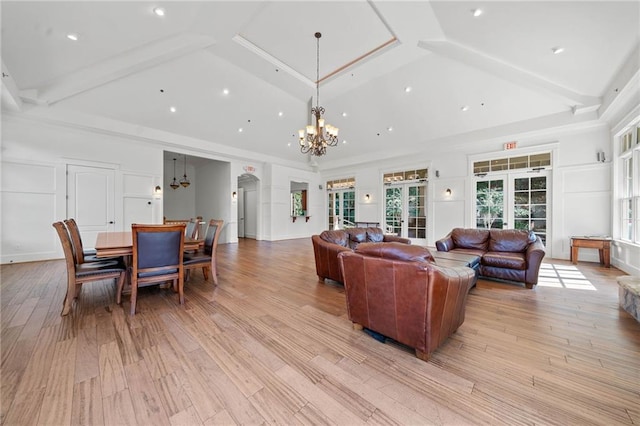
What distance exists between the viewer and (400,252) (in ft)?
6.21

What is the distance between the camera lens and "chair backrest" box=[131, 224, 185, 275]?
260 centimetres

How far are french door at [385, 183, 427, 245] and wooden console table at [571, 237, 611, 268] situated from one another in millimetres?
3417

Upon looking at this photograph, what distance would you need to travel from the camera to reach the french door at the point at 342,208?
10.1 meters

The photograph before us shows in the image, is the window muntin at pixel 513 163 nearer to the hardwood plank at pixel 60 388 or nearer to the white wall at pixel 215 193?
the white wall at pixel 215 193

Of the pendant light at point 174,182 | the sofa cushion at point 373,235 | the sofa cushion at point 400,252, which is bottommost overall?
the sofa cushion at point 373,235

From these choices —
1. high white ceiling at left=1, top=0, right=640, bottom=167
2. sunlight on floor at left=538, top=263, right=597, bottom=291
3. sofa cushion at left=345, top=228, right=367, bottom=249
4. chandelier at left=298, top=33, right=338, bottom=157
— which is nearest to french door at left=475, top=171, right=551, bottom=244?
high white ceiling at left=1, top=0, right=640, bottom=167

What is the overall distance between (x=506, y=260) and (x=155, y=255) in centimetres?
498

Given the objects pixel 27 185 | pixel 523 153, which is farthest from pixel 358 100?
pixel 27 185

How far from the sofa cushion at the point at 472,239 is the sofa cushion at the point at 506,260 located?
0.52 m

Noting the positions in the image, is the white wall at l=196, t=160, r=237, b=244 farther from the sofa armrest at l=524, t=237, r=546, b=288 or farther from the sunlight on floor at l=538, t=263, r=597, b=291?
the sunlight on floor at l=538, t=263, r=597, b=291

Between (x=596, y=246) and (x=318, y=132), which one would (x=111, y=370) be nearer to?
(x=318, y=132)

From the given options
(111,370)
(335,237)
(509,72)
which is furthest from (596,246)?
(111,370)

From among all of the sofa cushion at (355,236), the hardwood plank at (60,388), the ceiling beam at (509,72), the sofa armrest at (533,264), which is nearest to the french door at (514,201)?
the ceiling beam at (509,72)

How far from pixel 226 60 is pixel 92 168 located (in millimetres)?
4373
